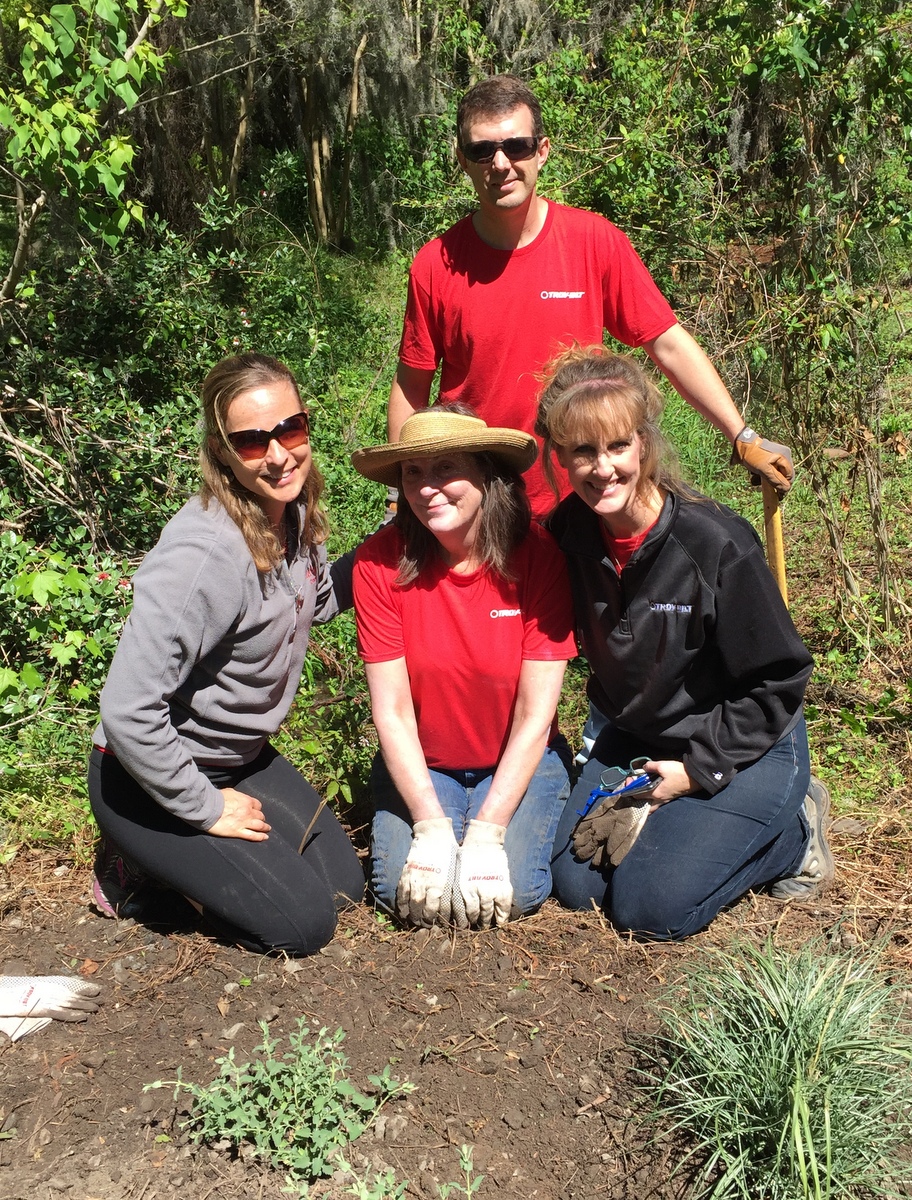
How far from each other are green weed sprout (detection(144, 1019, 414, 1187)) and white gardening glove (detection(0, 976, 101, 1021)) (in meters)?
0.51

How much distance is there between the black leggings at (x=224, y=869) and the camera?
3.04 meters

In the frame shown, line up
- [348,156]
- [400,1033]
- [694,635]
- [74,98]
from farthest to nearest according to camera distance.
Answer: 1. [348,156]
2. [74,98]
3. [694,635]
4. [400,1033]

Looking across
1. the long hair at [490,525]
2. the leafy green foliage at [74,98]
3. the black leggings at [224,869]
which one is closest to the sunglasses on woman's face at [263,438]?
the long hair at [490,525]

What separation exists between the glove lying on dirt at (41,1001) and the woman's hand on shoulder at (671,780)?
68.9 inches

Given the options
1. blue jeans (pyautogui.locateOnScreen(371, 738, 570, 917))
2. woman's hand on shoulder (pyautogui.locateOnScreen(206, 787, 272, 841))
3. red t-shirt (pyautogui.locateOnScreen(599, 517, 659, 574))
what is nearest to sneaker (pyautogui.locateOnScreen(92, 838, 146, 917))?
woman's hand on shoulder (pyautogui.locateOnScreen(206, 787, 272, 841))

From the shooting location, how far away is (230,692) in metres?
3.03

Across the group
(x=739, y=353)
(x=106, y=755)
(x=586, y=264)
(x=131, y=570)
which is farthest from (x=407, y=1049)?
(x=739, y=353)

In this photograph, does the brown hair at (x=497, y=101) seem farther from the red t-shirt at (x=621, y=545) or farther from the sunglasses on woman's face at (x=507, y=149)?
the red t-shirt at (x=621, y=545)

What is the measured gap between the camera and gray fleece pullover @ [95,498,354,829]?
109 inches

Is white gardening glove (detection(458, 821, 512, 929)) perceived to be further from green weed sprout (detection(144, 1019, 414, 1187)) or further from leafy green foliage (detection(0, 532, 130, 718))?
leafy green foliage (detection(0, 532, 130, 718))

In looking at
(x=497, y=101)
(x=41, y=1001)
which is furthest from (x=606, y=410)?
(x=41, y=1001)

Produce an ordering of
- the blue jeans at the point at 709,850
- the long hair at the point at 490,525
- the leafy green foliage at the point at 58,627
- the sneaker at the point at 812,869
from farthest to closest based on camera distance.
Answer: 1. the leafy green foliage at the point at 58,627
2. the sneaker at the point at 812,869
3. the long hair at the point at 490,525
4. the blue jeans at the point at 709,850

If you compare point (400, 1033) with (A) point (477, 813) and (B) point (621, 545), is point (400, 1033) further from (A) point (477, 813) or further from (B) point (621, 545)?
(B) point (621, 545)

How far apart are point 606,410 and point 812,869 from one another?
5.22 ft
